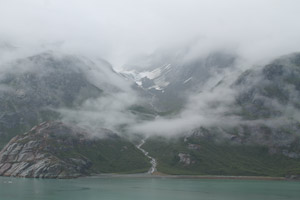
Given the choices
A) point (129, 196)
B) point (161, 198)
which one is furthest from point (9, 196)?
point (161, 198)

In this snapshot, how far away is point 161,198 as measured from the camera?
157 m

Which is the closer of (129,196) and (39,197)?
(39,197)

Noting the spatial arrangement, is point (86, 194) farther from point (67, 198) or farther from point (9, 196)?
point (9, 196)

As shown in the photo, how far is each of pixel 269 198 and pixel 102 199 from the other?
76143mm

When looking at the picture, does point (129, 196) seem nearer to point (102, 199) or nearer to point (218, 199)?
point (102, 199)

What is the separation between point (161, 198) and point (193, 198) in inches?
567

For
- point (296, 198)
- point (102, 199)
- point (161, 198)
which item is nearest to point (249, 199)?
point (296, 198)

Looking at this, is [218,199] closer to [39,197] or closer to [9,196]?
[39,197]

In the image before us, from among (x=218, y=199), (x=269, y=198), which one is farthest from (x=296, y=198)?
(x=218, y=199)

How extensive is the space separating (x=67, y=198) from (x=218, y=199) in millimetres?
65440

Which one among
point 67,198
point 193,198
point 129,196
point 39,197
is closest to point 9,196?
point 39,197

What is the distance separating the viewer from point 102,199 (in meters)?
150

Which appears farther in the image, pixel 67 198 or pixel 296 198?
pixel 296 198

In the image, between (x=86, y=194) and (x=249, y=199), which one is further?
(x=86, y=194)
